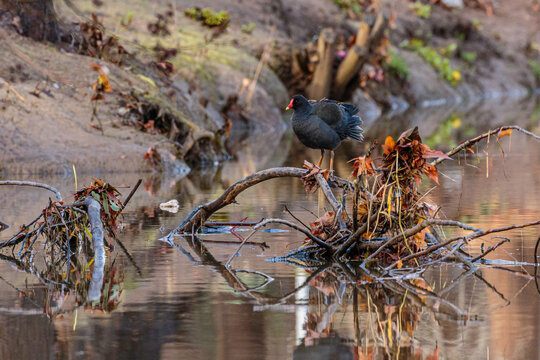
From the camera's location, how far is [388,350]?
4.68 meters

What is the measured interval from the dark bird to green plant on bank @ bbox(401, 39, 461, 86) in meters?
28.4

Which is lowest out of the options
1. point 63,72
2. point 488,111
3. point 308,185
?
point 308,185

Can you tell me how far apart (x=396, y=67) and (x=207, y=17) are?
8824mm

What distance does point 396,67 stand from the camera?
106ft

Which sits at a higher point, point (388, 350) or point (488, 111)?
point (488, 111)

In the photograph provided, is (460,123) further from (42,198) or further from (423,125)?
(42,198)

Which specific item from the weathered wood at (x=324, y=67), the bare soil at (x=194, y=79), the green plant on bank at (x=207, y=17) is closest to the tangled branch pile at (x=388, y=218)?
the bare soil at (x=194, y=79)

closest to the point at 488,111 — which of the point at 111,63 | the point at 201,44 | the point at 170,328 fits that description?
the point at 201,44

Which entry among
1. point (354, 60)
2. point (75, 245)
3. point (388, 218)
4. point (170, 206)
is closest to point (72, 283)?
point (75, 245)

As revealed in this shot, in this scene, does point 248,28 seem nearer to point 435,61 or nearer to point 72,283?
point 435,61

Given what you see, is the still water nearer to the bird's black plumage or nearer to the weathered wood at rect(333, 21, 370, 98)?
the bird's black plumage

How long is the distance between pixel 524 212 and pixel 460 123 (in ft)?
50.2

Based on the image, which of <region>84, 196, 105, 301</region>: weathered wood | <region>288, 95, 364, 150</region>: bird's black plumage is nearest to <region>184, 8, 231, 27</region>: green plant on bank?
<region>288, 95, 364, 150</region>: bird's black plumage

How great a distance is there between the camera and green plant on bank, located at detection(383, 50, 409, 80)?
106ft
